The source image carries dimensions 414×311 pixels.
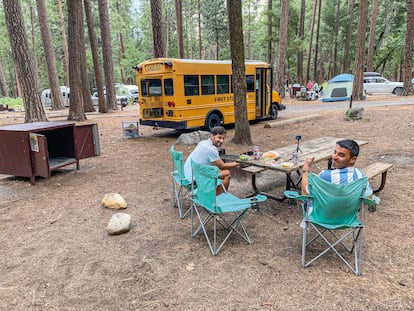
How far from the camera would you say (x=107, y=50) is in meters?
19.2

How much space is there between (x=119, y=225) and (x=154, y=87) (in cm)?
740

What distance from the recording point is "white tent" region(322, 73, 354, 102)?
71.1 feet

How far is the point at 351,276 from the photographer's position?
9.64ft

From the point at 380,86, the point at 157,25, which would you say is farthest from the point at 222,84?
the point at 380,86

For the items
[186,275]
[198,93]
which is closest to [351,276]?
[186,275]

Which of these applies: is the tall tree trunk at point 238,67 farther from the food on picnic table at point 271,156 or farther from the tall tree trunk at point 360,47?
the tall tree trunk at point 360,47

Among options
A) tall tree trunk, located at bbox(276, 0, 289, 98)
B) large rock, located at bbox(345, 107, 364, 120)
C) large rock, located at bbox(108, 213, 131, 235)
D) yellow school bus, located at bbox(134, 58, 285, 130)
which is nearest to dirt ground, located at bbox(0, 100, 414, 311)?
large rock, located at bbox(108, 213, 131, 235)

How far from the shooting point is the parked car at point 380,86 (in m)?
24.8

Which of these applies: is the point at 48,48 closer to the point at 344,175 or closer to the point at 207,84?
the point at 207,84

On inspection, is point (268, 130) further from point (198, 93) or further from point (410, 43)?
point (410, 43)

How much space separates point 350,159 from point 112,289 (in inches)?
97.7

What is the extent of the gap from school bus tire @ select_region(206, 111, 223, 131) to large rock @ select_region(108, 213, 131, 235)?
7.26m

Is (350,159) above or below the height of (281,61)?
below

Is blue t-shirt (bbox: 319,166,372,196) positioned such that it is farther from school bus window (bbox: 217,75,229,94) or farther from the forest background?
the forest background
